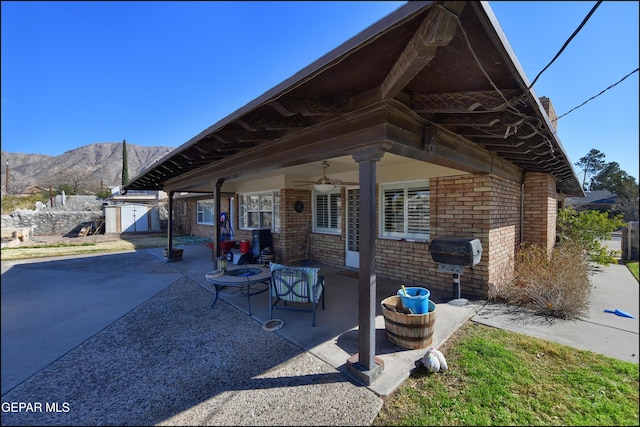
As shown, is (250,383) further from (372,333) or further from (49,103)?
(49,103)

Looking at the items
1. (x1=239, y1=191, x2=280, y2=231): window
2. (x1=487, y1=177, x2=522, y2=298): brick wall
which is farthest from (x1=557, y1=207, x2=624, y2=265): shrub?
(x1=239, y1=191, x2=280, y2=231): window

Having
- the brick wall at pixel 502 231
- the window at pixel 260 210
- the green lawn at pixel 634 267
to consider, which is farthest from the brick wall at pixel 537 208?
the window at pixel 260 210

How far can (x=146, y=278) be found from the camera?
21.9 ft

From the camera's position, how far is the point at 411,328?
3059 millimetres

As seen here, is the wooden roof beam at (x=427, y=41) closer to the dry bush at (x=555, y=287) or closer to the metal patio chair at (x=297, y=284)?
the metal patio chair at (x=297, y=284)

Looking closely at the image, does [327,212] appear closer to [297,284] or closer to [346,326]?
[297,284]

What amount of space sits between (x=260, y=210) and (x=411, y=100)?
7.16m

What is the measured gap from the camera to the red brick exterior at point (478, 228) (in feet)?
15.6

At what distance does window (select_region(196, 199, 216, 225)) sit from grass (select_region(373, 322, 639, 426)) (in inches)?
513

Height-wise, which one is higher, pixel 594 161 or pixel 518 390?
pixel 594 161

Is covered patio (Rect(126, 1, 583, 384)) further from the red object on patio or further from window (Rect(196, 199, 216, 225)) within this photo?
window (Rect(196, 199, 216, 225))

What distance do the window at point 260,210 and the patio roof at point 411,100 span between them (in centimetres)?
400

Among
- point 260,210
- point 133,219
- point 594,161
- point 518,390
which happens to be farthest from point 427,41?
point 133,219

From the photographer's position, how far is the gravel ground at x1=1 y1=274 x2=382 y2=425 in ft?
7.00
